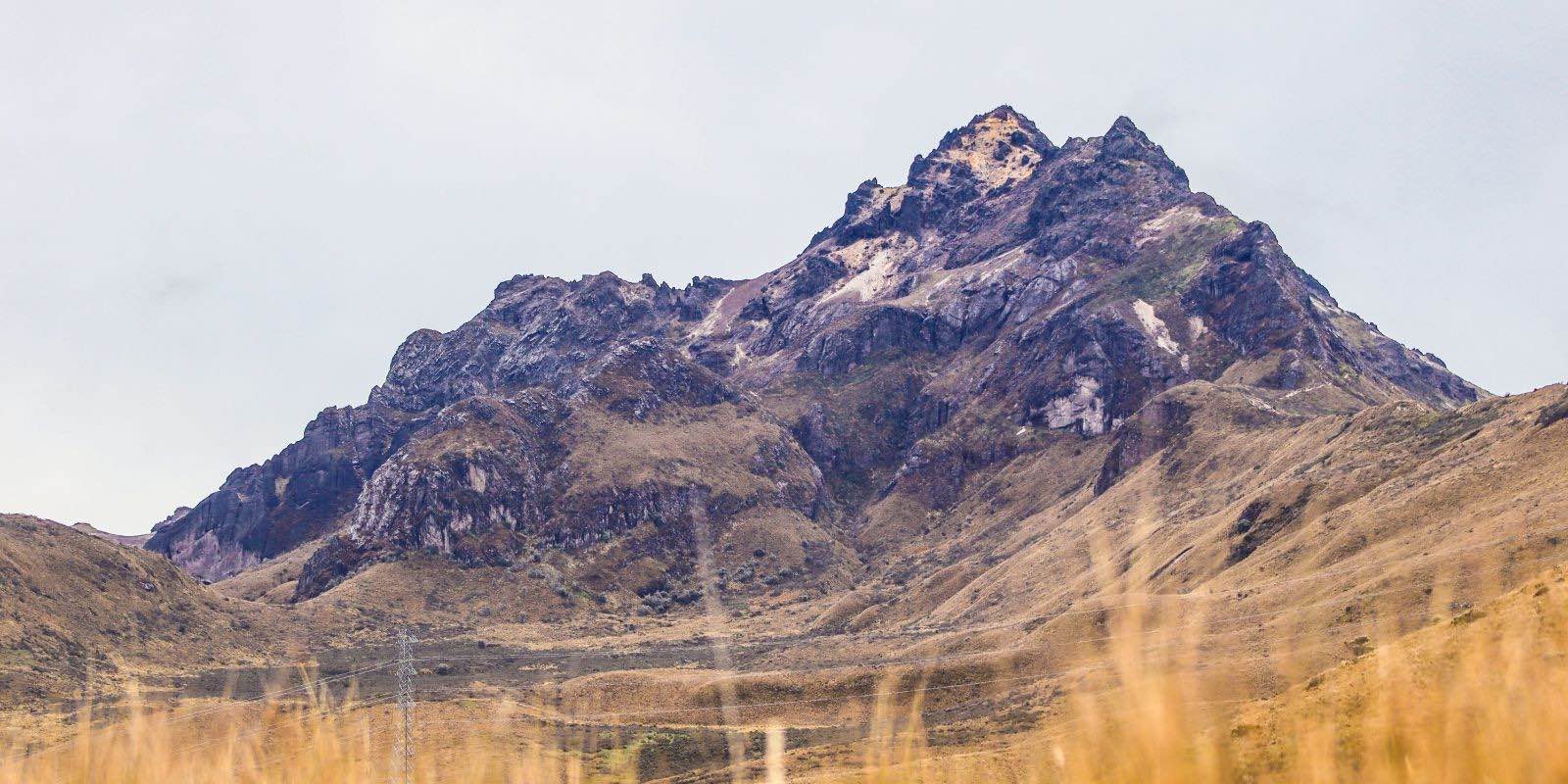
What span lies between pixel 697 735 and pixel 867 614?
51683 millimetres

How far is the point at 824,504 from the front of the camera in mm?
172375

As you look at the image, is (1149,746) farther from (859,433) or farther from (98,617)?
(859,433)

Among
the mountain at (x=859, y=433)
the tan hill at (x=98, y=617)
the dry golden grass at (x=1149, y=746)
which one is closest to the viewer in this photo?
the dry golden grass at (x=1149, y=746)

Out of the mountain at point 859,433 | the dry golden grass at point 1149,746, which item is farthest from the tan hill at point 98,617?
the dry golden grass at point 1149,746

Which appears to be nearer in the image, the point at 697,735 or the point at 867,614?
the point at 697,735

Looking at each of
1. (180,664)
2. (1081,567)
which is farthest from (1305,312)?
(180,664)

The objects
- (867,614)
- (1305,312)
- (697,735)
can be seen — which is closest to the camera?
(697,735)

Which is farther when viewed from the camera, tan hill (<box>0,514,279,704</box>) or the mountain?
the mountain

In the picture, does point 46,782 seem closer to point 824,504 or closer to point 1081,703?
point 1081,703

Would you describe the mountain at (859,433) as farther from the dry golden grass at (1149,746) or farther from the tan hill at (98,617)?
the dry golden grass at (1149,746)

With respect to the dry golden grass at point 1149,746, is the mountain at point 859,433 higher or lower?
higher

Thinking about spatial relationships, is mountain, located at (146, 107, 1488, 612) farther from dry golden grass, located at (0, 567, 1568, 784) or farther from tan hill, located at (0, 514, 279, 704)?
dry golden grass, located at (0, 567, 1568, 784)

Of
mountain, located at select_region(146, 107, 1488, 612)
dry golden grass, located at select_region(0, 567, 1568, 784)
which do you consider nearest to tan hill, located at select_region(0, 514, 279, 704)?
mountain, located at select_region(146, 107, 1488, 612)

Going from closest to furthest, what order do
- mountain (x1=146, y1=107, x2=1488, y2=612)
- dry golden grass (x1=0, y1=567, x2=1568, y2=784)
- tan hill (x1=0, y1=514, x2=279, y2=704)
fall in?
dry golden grass (x1=0, y1=567, x2=1568, y2=784) < tan hill (x1=0, y1=514, x2=279, y2=704) < mountain (x1=146, y1=107, x2=1488, y2=612)
